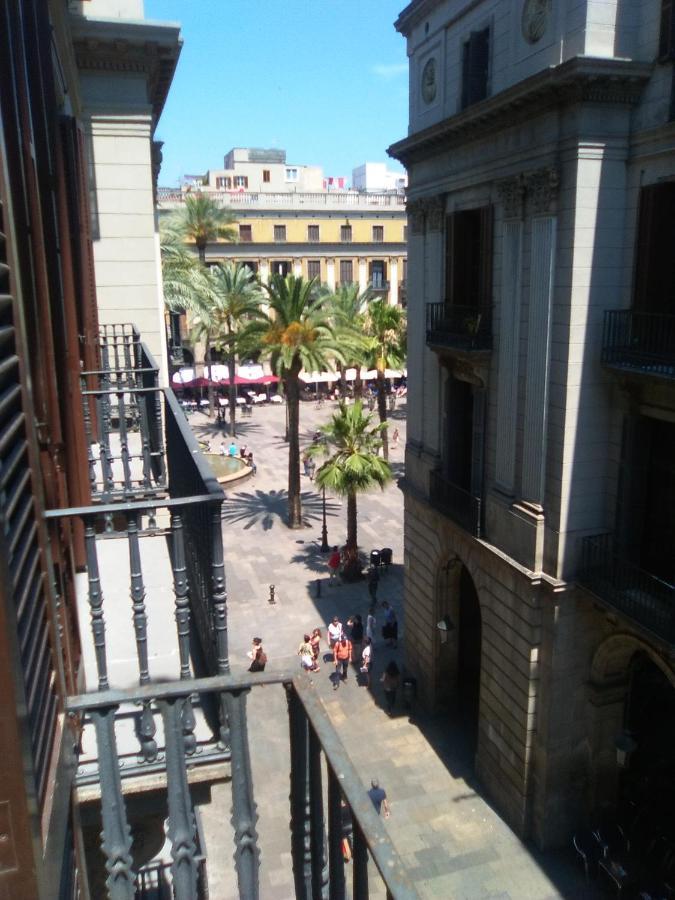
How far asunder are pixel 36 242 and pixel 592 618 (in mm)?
11610

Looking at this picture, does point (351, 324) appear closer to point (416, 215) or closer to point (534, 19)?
Answer: point (416, 215)

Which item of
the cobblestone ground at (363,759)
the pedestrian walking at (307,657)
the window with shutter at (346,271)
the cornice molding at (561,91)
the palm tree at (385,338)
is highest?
the cornice molding at (561,91)

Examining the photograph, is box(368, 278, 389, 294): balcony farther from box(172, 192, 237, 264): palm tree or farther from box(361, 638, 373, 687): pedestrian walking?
box(361, 638, 373, 687): pedestrian walking

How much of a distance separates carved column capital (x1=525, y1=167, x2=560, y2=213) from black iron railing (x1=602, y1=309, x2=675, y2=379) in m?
1.98

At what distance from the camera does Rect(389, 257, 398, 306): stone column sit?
61375 millimetres

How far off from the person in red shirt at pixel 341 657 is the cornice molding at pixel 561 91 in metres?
11.5

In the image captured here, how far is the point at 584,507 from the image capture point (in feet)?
43.1

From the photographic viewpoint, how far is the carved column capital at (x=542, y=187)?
12.4m

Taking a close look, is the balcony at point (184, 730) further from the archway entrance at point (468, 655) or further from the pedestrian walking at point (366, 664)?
the pedestrian walking at point (366, 664)

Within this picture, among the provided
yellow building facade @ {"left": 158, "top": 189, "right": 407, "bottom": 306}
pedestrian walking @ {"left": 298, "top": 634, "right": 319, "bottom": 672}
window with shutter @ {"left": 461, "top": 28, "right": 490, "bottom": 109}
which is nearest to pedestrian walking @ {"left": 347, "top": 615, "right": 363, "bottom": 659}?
pedestrian walking @ {"left": 298, "top": 634, "right": 319, "bottom": 672}

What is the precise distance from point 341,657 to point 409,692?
183 cm

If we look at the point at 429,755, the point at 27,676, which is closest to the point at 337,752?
the point at 27,676

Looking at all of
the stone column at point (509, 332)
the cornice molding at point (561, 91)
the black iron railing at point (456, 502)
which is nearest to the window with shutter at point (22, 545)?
the cornice molding at point (561, 91)

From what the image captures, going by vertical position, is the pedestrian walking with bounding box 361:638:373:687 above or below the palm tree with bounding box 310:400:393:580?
below
